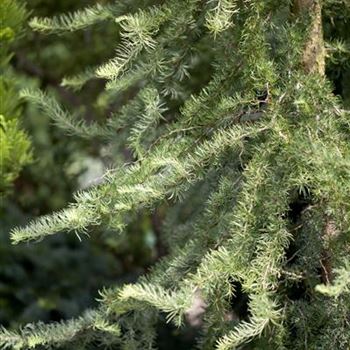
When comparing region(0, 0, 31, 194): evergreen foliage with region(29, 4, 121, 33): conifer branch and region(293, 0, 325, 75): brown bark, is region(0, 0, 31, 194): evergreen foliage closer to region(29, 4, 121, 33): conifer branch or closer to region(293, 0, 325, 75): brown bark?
region(29, 4, 121, 33): conifer branch

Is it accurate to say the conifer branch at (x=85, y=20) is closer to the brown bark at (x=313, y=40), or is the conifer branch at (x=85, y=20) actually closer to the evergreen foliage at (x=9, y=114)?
the evergreen foliage at (x=9, y=114)

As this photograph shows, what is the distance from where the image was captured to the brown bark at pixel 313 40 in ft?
3.57

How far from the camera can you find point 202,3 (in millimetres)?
1106

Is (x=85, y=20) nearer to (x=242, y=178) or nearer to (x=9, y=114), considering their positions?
(x=9, y=114)

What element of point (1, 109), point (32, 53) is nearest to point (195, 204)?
point (1, 109)

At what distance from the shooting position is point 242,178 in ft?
3.50

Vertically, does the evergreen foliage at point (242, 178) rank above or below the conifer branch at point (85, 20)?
below

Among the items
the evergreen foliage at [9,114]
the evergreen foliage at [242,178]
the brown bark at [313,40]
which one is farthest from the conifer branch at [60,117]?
the brown bark at [313,40]

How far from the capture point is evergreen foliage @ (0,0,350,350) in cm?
96

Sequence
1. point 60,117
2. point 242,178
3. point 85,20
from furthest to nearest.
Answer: point 60,117 → point 85,20 → point 242,178

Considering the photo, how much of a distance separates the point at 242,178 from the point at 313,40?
0.25 metres

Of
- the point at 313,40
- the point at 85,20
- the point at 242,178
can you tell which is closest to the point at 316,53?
the point at 313,40

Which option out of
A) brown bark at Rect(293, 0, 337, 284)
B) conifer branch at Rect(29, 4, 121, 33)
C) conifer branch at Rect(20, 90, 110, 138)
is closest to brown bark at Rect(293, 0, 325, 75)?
brown bark at Rect(293, 0, 337, 284)

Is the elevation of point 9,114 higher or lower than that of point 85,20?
lower
